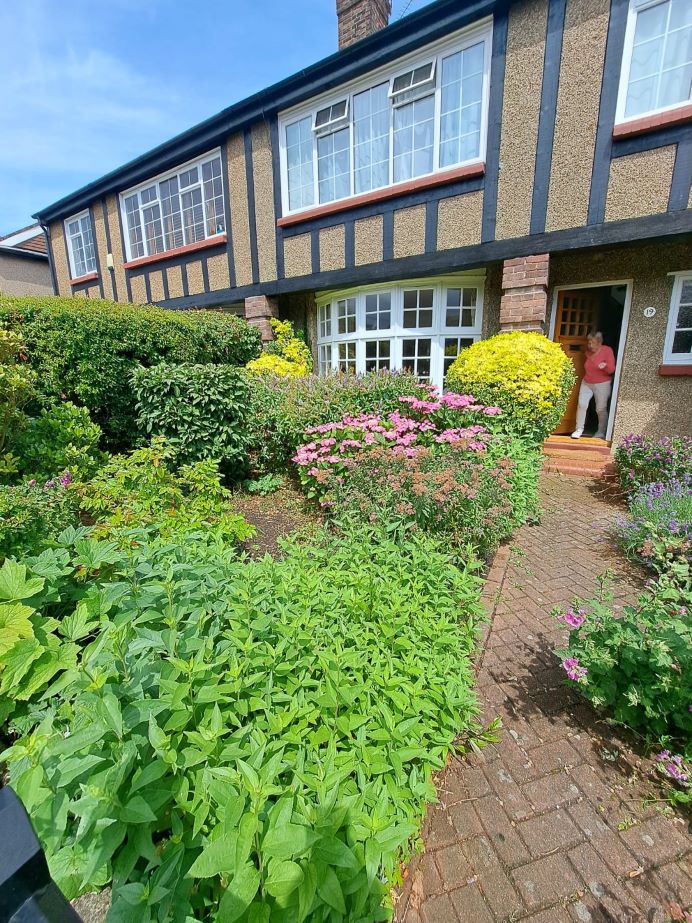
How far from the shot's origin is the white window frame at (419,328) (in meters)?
7.14

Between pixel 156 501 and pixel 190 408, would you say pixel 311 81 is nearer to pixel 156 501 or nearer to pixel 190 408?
pixel 190 408

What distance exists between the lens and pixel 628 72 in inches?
197

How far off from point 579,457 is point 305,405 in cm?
421

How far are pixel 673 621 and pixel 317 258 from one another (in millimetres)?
7785

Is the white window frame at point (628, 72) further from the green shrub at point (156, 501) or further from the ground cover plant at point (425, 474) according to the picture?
the green shrub at point (156, 501)

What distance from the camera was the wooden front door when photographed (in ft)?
22.2

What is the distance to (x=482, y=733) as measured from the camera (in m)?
1.88

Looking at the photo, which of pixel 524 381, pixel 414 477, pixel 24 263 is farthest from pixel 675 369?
pixel 24 263

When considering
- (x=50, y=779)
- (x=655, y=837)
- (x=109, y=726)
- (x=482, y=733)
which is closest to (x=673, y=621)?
(x=655, y=837)

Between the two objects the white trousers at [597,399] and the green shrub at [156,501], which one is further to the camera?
the white trousers at [597,399]

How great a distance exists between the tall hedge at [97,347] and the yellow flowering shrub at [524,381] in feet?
14.3

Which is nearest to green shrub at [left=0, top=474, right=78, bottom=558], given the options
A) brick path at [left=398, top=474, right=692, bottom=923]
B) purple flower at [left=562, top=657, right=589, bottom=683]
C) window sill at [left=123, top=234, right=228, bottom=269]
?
brick path at [left=398, top=474, right=692, bottom=923]

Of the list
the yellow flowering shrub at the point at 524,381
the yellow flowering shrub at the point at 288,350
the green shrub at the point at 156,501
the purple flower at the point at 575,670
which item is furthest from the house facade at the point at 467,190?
the purple flower at the point at 575,670

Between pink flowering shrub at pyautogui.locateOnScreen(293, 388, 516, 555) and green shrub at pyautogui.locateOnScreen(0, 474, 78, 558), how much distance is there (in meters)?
1.93
